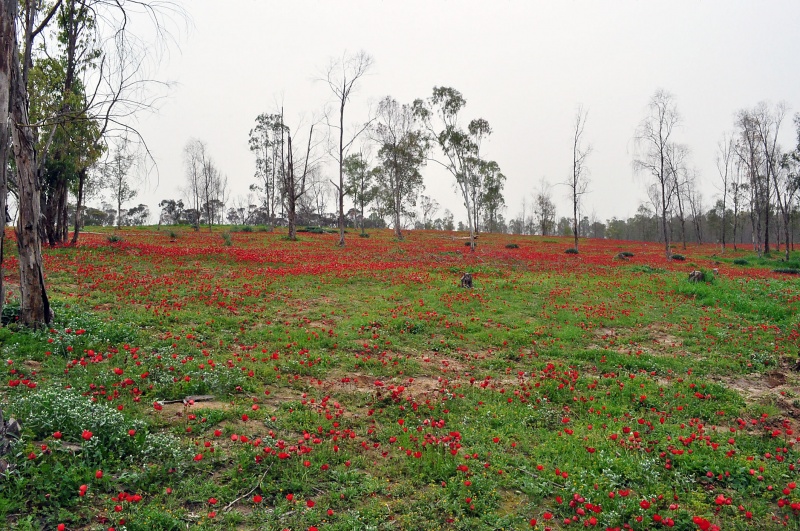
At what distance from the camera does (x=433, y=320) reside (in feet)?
38.3

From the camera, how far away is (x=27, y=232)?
7871 mm

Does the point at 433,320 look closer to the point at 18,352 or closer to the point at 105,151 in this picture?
the point at 18,352

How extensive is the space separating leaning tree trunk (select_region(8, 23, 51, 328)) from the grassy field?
0.42 meters

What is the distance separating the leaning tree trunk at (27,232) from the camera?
7707 millimetres

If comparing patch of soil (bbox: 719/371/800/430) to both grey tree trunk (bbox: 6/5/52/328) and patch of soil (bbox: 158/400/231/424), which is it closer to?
patch of soil (bbox: 158/400/231/424)

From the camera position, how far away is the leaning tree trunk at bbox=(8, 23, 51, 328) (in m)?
7.71

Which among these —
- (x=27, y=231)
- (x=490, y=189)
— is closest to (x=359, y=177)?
(x=490, y=189)

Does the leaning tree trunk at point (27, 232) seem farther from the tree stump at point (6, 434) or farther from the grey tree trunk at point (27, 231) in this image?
the tree stump at point (6, 434)

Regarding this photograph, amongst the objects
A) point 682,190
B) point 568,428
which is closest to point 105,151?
point 568,428

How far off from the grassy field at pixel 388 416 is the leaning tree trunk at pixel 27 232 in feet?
1.39

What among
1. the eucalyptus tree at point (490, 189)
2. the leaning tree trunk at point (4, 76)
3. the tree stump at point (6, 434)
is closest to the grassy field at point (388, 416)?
the tree stump at point (6, 434)

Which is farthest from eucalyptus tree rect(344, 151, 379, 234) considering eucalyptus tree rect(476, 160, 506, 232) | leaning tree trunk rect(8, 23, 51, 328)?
leaning tree trunk rect(8, 23, 51, 328)

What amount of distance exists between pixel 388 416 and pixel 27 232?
7.62m

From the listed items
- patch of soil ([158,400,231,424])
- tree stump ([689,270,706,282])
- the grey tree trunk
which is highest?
the grey tree trunk
